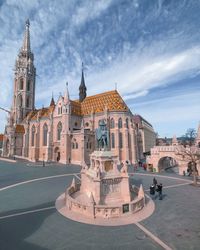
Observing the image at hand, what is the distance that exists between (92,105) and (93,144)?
12595mm

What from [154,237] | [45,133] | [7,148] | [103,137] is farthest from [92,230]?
[7,148]

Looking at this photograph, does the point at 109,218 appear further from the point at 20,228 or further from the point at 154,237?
the point at 20,228

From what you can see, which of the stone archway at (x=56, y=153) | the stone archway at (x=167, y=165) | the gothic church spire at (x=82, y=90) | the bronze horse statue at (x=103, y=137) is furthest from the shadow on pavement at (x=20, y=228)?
the gothic church spire at (x=82, y=90)

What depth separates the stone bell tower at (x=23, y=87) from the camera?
60.5m

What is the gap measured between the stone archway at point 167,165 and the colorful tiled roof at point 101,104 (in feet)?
52.8

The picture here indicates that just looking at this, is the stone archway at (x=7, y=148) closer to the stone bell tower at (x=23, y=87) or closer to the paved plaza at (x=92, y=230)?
the stone bell tower at (x=23, y=87)

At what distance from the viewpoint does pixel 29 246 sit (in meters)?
8.01

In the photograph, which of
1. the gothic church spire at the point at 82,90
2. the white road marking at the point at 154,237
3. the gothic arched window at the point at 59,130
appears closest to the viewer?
the white road marking at the point at 154,237

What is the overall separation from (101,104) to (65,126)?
12138 millimetres

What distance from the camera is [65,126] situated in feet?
143

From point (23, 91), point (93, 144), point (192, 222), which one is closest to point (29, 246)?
point (192, 222)

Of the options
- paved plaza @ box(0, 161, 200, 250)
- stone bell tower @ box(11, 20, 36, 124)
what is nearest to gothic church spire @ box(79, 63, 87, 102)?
stone bell tower @ box(11, 20, 36, 124)

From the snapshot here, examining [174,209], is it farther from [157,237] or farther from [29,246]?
[29,246]

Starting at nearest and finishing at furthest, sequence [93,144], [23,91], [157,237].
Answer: [157,237] → [93,144] → [23,91]
